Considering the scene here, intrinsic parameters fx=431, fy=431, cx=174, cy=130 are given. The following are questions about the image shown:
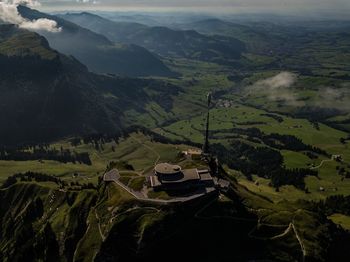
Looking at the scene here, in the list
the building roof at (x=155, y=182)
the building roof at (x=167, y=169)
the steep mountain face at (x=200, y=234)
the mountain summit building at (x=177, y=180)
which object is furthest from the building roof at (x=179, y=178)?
the steep mountain face at (x=200, y=234)

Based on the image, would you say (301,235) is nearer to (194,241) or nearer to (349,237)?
(349,237)

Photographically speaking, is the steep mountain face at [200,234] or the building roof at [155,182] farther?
the building roof at [155,182]

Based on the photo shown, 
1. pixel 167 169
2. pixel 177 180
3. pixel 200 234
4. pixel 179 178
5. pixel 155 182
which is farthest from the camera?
pixel 167 169

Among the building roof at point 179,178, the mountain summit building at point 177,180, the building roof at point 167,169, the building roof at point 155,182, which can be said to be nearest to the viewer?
the mountain summit building at point 177,180

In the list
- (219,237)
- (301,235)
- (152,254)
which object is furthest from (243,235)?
(152,254)

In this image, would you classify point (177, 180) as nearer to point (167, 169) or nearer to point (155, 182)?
point (167, 169)

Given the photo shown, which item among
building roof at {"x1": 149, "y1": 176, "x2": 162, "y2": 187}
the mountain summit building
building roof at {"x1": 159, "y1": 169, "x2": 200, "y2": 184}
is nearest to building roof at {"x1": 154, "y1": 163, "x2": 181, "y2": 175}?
the mountain summit building

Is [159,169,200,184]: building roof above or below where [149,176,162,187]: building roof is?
above

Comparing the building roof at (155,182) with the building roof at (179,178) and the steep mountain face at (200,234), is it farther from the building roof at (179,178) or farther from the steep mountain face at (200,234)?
the steep mountain face at (200,234)

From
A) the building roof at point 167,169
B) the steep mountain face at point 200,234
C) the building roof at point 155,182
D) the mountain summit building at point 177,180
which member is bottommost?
the steep mountain face at point 200,234

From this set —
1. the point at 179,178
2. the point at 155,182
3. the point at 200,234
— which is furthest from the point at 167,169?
the point at 200,234

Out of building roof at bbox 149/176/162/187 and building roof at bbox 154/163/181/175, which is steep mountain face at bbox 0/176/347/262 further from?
building roof at bbox 154/163/181/175
